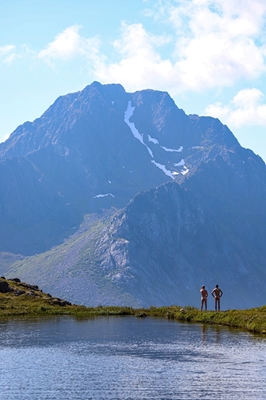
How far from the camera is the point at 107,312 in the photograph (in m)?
69.9

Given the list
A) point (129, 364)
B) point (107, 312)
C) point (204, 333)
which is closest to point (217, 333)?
point (204, 333)

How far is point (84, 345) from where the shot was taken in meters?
40.7

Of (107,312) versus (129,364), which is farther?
(107,312)

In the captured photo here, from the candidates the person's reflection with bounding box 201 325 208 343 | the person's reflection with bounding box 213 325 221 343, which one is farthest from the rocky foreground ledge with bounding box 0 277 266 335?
the person's reflection with bounding box 201 325 208 343

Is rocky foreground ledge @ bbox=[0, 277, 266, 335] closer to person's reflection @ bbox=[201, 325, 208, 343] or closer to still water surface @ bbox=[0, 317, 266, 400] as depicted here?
person's reflection @ bbox=[201, 325, 208, 343]

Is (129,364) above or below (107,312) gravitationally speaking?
below

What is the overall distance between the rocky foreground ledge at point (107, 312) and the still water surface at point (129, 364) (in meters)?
5.49

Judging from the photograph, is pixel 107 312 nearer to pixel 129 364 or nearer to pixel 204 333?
Answer: pixel 204 333

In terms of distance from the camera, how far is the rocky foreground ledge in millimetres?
55384

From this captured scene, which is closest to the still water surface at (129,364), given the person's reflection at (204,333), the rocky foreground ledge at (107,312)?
the person's reflection at (204,333)

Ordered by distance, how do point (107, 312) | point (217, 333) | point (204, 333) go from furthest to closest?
point (107, 312)
point (217, 333)
point (204, 333)

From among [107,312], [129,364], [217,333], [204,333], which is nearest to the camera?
[129,364]

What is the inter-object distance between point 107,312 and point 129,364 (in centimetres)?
3621

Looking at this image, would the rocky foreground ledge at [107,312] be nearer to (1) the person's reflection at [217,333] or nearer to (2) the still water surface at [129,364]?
(1) the person's reflection at [217,333]
